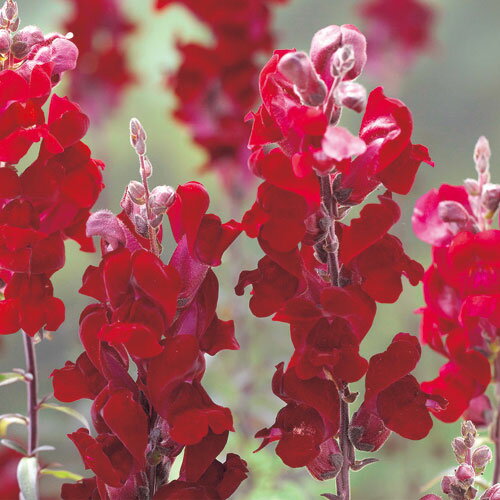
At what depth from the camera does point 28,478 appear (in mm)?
558

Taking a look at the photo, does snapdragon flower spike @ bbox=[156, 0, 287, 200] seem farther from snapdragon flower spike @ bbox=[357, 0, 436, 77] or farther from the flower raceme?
the flower raceme

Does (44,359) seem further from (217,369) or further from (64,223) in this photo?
(64,223)

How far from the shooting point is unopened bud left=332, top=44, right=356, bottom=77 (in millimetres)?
437

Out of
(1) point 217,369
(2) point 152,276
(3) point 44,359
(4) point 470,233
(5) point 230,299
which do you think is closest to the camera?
(2) point 152,276

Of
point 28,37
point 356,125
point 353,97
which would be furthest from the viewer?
point 356,125

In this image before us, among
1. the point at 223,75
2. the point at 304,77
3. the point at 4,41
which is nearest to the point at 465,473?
the point at 304,77

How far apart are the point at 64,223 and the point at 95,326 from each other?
93 mm

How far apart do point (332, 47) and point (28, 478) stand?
32cm

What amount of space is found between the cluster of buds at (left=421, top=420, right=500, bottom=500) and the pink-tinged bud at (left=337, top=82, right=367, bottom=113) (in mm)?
185

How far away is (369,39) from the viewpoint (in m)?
1.69

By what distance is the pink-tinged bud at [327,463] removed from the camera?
50 centimetres

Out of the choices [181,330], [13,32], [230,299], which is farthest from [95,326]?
[230,299]

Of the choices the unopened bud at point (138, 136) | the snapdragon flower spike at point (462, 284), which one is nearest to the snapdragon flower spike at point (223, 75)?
the snapdragon flower spike at point (462, 284)

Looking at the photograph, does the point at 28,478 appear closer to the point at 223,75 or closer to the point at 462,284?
the point at 462,284
